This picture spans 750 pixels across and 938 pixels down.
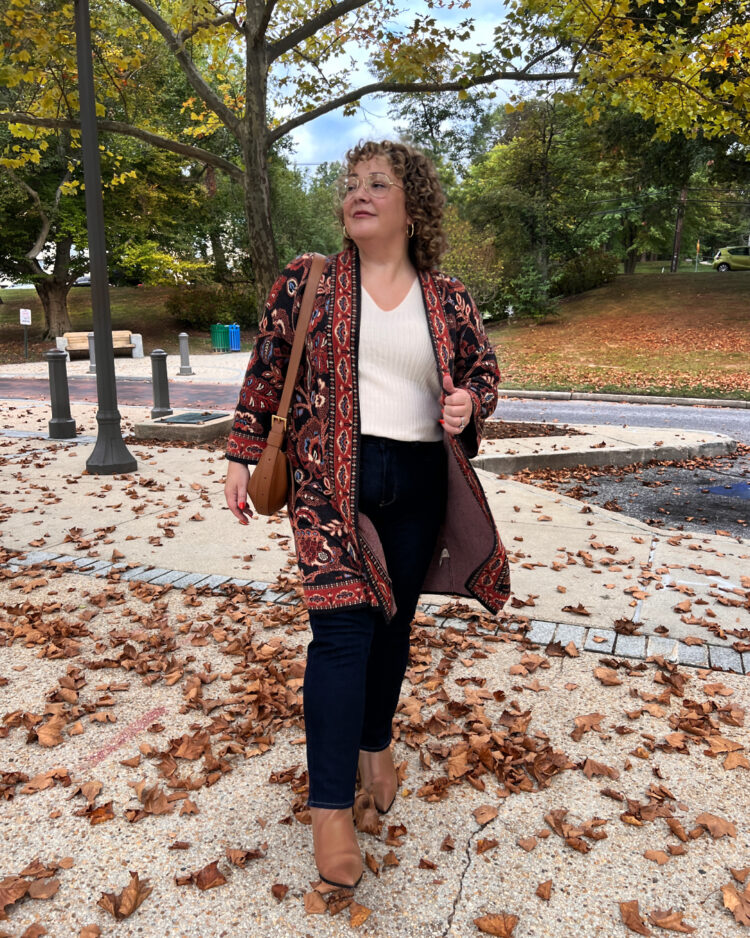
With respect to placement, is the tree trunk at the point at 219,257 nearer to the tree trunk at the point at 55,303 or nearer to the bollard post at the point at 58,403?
the tree trunk at the point at 55,303

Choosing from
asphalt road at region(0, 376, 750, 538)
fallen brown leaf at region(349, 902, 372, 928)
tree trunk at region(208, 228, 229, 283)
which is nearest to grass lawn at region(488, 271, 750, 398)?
asphalt road at region(0, 376, 750, 538)

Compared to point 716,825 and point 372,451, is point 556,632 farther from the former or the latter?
point 372,451

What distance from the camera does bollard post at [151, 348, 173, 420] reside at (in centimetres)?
1126

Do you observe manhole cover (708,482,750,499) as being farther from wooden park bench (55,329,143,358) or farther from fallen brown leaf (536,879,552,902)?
wooden park bench (55,329,143,358)

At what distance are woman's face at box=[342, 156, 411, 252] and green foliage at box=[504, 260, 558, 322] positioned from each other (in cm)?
2625

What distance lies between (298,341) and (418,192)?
0.63 m

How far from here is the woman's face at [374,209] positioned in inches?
90.4

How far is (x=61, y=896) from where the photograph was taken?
2131 millimetres

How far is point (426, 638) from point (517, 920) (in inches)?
74.1

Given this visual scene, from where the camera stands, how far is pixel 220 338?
1131 inches

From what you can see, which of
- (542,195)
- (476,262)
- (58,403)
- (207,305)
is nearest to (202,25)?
(58,403)

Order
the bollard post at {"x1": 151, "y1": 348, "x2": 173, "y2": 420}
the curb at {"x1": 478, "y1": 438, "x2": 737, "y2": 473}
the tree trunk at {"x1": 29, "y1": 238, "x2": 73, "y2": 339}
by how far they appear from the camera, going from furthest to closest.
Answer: the tree trunk at {"x1": 29, "y1": 238, "x2": 73, "y2": 339}, the bollard post at {"x1": 151, "y1": 348, "x2": 173, "y2": 420}, the curb at {"x1": 478, "y1": 438, "x2": 737, "y2": 473}

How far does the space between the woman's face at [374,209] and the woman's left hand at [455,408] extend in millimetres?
504

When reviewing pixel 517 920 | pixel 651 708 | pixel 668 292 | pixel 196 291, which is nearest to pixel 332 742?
pixel 517 920
